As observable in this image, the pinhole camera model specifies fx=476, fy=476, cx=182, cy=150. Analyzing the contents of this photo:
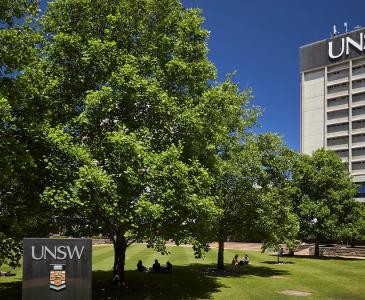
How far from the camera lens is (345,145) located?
136m

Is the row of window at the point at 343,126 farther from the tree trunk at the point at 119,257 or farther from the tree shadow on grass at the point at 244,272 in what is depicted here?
the tree trunk at the point at 119,257

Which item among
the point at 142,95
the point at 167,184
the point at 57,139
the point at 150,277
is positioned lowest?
the point at 150,277

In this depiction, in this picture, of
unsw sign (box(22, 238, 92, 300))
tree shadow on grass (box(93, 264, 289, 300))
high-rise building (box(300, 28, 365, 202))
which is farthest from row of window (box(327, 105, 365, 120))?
unsw sign (box(22, 238, 92, 300))

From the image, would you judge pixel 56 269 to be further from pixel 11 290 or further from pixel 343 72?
pixel 343 72

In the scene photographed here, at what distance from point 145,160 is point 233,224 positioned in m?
19.4

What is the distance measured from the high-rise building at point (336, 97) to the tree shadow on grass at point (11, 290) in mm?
108407

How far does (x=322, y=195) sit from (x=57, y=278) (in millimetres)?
50573

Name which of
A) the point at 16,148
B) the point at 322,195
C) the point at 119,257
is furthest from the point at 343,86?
the point at 16,148

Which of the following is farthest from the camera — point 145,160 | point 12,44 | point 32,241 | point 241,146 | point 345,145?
point 345,145

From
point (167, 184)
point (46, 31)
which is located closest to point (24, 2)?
point (46, 31)

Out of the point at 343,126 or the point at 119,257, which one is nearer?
the point at 119,257

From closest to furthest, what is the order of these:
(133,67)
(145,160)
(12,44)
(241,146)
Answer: (12,44) < (145,160) < (133,67) < (241,146)

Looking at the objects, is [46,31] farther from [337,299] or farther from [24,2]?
[337,299]

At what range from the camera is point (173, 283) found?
33875mm
